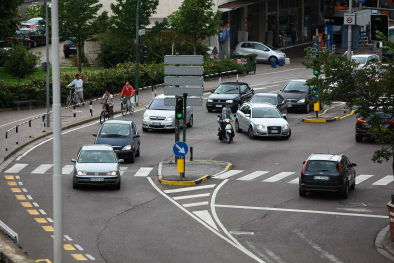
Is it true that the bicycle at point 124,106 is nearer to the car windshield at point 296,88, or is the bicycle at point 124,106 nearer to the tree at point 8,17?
the tree at point 8,17

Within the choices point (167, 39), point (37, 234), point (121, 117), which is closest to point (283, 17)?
point (167, 39)

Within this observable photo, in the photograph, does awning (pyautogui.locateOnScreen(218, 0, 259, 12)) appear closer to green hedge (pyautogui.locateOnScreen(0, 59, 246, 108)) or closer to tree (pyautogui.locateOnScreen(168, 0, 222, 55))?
tree (pyautogui.locateOnScreen(168, 0, 222, 55))

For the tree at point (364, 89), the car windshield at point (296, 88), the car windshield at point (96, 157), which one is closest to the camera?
the tree at point (364, 89)

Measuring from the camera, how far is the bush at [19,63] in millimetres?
47625

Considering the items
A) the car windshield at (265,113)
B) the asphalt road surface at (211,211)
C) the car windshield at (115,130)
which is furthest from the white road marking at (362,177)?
the car windshield at (115,130)

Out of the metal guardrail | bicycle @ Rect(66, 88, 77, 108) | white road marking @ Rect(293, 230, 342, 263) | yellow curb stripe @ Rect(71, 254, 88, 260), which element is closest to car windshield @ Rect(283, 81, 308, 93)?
bicycle @ Rect(66, 88, 77, 108)

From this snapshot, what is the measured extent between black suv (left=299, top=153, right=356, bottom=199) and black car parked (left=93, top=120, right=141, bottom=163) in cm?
817

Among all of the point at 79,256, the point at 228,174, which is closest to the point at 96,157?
the point at 228,174

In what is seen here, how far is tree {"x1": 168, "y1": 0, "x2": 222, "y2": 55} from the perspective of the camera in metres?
53.6

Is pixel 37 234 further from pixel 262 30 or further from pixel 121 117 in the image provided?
pixel 262 30

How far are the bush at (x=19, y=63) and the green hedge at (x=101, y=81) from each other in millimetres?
3609

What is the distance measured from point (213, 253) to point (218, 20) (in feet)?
130

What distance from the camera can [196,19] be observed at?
53812 mm

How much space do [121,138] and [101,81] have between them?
1699 centimetres
